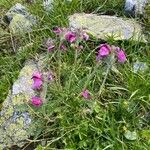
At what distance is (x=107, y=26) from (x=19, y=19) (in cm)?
104

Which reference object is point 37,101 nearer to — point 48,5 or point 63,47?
point 63,47

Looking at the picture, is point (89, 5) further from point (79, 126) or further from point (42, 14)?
point (79, 126)

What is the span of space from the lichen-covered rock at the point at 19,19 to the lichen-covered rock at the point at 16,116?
886 millimetres

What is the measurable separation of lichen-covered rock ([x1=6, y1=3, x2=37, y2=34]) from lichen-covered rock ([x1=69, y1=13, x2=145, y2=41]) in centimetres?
50

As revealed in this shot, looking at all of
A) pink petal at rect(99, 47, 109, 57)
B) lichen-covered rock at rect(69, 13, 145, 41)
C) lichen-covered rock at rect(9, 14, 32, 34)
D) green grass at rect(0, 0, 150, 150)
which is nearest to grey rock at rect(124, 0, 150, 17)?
lichen-covered rock at rect(69, 13, 145, 41)

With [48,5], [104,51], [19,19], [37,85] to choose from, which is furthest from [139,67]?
[19,19]

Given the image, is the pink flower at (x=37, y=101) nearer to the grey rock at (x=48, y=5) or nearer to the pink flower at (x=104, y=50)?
the pink flower at (x=104, y=50)

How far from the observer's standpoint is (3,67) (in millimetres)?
5133

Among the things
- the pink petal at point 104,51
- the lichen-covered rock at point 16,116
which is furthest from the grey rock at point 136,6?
the pink petal at point 104,51

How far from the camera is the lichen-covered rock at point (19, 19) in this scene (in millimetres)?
5473

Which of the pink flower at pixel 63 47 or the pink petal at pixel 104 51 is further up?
the pink petal at pixel 104 51

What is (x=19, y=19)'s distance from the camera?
557cm

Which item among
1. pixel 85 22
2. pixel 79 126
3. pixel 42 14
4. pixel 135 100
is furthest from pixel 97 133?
pixel 42 14

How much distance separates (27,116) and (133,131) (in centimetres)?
94
